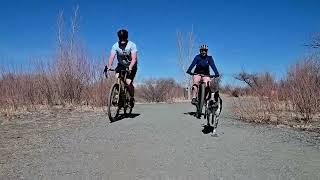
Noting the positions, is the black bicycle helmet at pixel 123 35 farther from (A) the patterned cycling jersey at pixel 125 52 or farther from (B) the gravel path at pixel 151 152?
(B) the gravel path at pixel 151 152

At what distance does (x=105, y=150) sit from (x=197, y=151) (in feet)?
4.77

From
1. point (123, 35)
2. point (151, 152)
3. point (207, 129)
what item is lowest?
point (151, 152)

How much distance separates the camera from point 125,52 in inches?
404

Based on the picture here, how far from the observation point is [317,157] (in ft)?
21.5

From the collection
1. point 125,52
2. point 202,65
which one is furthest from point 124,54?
point 202,65

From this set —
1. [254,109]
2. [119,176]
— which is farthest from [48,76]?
[119,176]

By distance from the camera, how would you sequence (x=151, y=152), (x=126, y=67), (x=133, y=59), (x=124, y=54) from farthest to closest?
(x=126, y=67)
(x=124, y=54)
(x=133, y=59)
(x=151, y=152)

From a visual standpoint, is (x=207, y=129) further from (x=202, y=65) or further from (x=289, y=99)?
(x=289, y=99)

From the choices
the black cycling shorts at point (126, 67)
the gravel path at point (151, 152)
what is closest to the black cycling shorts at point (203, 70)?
the gravel path at point (151, 152)

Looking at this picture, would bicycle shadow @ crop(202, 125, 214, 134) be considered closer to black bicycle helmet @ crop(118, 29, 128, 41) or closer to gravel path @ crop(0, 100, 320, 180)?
gravel path @ crop(0, 100, 320, 180)

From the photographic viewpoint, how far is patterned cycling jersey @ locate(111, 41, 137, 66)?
33.7 feet

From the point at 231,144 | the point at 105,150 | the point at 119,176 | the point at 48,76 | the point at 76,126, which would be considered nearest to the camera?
the point at 119,176

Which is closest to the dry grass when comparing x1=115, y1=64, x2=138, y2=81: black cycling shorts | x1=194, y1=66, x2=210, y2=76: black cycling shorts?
x1=194, y1=66, x2=210, y2=76: black cycling shorts

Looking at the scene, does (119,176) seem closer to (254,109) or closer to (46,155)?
(46,155)
